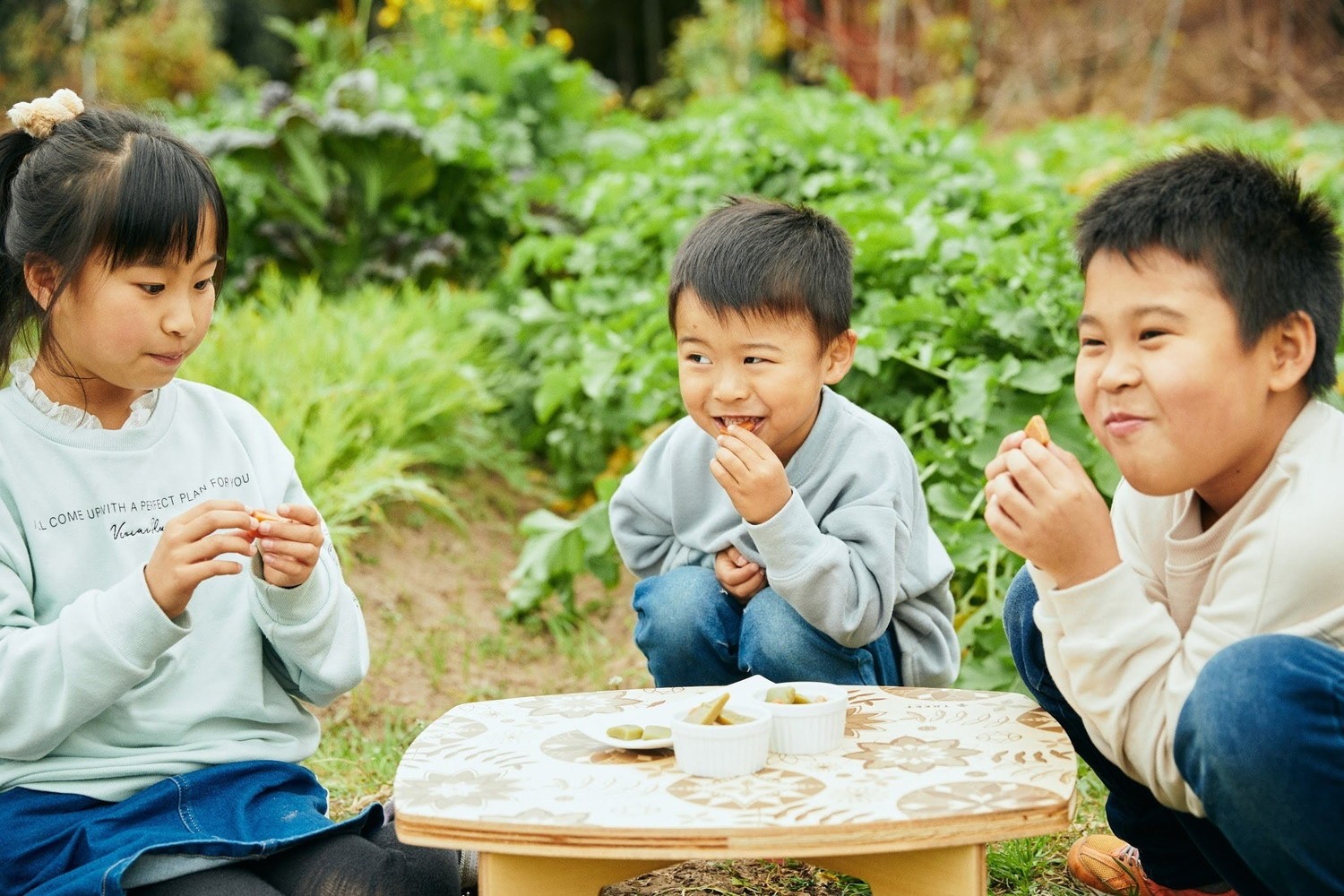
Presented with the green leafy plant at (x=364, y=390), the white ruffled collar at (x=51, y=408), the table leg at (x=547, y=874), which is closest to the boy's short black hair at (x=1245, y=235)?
the table leg at (x=547, y=874)

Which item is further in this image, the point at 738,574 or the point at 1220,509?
the point at 738,574

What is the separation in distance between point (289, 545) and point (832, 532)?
91cm

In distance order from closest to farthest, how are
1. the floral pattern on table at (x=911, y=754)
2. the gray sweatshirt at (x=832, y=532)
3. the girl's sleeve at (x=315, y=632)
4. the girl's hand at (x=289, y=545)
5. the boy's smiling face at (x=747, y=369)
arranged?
the floral pattern on table at (x=911, y=754) < the girl's hand at (x=289, y=545) < the girl's sleeve at (x=315, y=632) < the gray sweatshirt at (x=832, y=532) < the boy's smiling face at (x=747, y=369)

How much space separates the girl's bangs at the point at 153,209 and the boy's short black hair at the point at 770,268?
808 mm

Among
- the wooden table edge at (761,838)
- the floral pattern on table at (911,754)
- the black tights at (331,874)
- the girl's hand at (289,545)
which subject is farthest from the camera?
the girl's hand at (289,545)

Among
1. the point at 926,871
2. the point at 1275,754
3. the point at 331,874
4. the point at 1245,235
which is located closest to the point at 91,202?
the point at 331,874

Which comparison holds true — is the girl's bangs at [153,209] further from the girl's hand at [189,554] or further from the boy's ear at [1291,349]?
the boy's ear at [1291,349]

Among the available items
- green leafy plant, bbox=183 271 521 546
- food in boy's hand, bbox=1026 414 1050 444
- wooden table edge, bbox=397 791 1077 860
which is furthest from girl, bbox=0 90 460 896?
green leafy plant, bbox=183 271 521 546

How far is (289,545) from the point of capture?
6.42 ft

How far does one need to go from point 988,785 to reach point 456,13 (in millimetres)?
8375

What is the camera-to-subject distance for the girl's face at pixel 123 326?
1.96 m

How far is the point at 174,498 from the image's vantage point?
2.09 metres

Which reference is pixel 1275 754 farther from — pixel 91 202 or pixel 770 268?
pixel 91 202

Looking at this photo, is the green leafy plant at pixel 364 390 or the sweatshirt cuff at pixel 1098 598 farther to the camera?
the green leafy plant at pixel 364 390
